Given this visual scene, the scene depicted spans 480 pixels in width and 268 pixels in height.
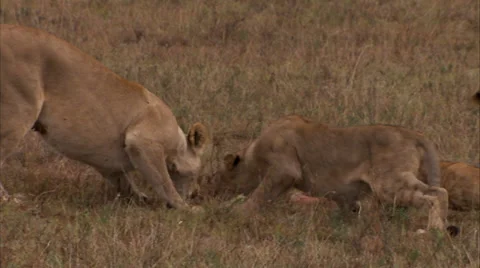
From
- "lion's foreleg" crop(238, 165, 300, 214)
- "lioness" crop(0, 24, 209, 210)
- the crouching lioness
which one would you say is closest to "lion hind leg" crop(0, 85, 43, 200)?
"lioness" crop(0, 24, 209, 210)

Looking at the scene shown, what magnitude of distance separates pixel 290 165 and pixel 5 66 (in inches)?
80.4

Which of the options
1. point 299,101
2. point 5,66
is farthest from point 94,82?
point 299,101

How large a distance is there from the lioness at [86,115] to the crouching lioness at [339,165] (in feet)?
1.65

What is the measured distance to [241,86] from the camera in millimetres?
10367

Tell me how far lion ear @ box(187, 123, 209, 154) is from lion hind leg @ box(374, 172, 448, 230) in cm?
139

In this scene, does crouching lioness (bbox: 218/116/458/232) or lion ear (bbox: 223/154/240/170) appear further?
lion ear (bbox: 223/154/240/170)

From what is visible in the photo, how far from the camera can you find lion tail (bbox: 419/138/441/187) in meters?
7.14

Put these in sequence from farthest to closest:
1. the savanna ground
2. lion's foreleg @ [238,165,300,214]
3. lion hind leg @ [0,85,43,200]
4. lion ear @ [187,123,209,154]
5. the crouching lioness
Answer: lion ear @ [187,123,209,154], lion's foreleg @ [238,165,300,214], the crouching lioness, lion hind leg @ [0,85,43,200], the savanna ground

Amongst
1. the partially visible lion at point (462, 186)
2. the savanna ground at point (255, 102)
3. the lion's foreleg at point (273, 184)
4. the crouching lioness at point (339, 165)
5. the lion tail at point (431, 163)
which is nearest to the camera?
the savanna ground at point (255, 102)

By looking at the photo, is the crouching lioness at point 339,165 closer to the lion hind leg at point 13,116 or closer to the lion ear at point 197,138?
the lion ear at point 197,138

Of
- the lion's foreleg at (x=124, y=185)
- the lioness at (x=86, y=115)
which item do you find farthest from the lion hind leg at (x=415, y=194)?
the lion's foreleg at (x=124, y=185)

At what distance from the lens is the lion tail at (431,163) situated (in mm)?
7145

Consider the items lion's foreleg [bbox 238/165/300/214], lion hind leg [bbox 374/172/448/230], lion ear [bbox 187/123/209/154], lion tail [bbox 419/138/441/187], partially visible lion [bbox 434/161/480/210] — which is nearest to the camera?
lion hind leg [bbox 374/172/448/230]

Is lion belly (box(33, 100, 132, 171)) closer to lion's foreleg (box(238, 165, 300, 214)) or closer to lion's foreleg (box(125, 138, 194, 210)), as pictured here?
lion's foreleg (box(125, 138, 194, 210))
